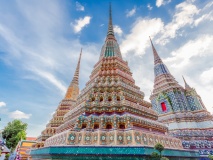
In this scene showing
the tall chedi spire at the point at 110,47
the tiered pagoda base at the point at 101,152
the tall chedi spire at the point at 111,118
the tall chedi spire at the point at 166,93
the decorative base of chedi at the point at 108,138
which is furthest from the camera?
the tall chedi spire at the point at 166,93

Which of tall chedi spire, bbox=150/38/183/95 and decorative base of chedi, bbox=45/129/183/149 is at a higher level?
tall chedi spire, bbox=150/38/183/95

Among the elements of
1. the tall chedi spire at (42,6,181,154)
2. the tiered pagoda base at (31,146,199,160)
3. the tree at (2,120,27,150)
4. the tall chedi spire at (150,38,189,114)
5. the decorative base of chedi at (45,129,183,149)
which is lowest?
the tiered pagoda base at (31,146,199,160)

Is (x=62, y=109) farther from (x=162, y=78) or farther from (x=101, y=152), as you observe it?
(x=162, y=78)

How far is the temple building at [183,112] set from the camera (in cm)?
1905

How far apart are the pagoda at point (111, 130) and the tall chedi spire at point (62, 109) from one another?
1072cm

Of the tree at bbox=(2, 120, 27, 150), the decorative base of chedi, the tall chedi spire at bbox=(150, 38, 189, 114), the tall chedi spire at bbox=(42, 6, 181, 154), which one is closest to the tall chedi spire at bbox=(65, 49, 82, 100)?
the tall chedi spire at bbox=(42, 6, 181, 154)

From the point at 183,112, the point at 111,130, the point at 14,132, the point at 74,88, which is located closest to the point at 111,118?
the point at 111,130

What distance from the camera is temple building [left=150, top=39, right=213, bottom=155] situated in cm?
1905

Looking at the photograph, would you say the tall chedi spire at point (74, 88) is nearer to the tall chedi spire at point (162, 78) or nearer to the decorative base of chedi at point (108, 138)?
the tall chedi spire at point (162, 78)

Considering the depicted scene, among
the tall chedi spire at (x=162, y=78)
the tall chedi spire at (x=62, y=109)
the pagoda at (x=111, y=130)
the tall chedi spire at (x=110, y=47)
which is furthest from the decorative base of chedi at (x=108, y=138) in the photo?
the tall chedi spire at (x=162, y=78)

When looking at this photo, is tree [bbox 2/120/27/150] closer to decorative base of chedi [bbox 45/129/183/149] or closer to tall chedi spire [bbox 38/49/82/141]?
tall chedi spire [bbox 38/49/82/141]

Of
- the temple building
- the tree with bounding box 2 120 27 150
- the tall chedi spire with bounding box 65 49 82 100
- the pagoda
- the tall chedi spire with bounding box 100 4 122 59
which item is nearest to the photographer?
the pagoda

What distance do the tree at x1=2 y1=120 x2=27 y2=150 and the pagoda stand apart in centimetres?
3016

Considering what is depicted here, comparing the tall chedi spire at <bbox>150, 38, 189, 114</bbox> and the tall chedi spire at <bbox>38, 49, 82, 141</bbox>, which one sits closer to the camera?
the tall chedi spire at <bbox>38, 49, 82, 141</bbox>
